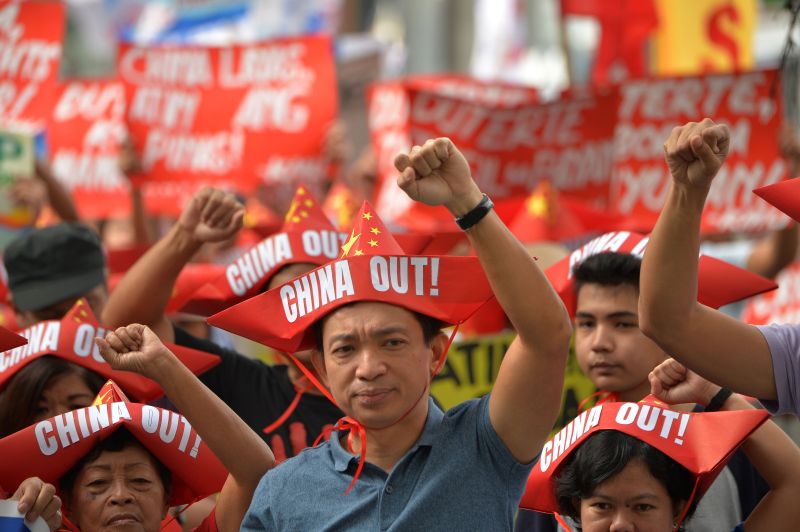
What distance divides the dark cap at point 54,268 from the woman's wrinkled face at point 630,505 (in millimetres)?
2076

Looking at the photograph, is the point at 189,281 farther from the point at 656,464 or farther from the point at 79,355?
the point at 656,464

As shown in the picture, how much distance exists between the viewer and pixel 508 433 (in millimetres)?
2965

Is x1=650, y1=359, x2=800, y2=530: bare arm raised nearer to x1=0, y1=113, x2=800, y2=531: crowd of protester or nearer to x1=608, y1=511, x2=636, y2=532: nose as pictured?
x1=0, y1=113, x2=800, y2=531: crowd of protester

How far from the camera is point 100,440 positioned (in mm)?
3420

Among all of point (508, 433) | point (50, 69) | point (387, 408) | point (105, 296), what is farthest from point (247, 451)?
point (50, 69)

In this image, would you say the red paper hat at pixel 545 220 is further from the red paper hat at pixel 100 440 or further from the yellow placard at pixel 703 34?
the yellow placard at pixel 703 34

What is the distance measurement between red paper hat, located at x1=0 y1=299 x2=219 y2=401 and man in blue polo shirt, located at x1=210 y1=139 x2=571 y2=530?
56 cm

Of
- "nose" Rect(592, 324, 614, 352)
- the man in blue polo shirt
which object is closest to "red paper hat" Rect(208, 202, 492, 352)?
the man in blue polo shirt

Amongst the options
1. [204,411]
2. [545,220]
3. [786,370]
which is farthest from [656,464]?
[545,220]

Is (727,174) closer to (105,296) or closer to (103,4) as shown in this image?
(105,296)

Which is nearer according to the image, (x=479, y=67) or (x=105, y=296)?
(x=105, y=296)

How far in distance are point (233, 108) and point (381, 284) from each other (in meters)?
4.69

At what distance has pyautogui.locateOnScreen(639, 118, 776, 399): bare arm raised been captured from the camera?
281 centimetres

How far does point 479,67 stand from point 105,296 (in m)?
21.4
